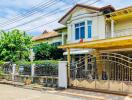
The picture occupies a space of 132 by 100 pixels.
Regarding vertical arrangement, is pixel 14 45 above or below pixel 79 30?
below

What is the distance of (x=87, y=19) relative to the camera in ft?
77.2

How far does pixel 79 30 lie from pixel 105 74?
9.42m

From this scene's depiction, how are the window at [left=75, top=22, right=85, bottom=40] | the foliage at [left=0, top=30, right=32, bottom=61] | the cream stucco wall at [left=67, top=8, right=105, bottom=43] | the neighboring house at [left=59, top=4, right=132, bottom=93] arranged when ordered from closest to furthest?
the neighboring house at [left=59, top=4, right=132, bottom=93], the cream stucco wall at [left=67, top=8, right=105, bottom=43], the window at [left=75, top=22, right=85, bottom=40], the foliage at [left=0, top=30, right=32, bottom=61]

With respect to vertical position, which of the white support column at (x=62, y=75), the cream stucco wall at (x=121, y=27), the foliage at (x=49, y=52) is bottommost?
the white support column at (x=62, y=75)

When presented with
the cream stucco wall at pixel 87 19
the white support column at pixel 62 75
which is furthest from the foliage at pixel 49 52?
the white support column at pixel 62 75

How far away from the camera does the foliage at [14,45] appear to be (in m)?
25.1

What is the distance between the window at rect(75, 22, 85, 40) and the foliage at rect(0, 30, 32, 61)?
5.45m

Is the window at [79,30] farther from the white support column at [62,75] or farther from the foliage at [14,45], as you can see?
the white support column at [62,75]

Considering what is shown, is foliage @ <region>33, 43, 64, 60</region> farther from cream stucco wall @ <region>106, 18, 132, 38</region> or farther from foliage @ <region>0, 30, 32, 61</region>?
cream stucco wall @ <region>106, 18, 132, 38</region>

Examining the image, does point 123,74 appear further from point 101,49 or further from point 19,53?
point 19,53

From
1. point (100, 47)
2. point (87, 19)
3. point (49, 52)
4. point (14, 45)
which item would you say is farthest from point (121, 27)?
point (14, 45)

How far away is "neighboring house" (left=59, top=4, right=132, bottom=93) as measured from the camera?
13.8 meters

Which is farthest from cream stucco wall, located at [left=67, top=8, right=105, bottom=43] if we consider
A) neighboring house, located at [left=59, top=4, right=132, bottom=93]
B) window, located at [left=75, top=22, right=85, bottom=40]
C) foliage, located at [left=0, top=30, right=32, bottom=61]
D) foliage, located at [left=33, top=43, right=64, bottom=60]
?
foliage, located at [left=0, top=30, right=32, bottom=61]

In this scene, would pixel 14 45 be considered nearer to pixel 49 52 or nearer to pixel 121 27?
pixel 49 52
